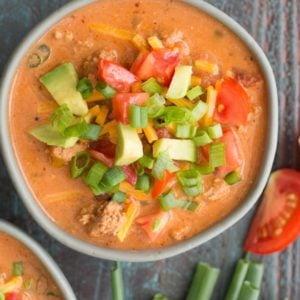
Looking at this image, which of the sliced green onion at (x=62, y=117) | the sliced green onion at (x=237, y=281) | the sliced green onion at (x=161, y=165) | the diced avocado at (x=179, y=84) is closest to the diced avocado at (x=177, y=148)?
the sliced green onion at (x=161, y=165)

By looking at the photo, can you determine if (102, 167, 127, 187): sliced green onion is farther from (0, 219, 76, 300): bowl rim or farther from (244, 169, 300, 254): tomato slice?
(244, 169, 300, 254): tomato slice

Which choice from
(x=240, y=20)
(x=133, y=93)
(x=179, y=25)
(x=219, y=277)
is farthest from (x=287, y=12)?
(x=219, y=277)

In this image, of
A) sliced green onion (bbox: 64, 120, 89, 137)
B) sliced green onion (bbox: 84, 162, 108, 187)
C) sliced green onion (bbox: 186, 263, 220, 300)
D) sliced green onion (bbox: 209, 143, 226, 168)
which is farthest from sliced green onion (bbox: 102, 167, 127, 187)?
sliced green onion (bbox: 186, 263, 220, 300)

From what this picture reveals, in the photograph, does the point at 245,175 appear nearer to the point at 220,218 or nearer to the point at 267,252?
the point at 220,218

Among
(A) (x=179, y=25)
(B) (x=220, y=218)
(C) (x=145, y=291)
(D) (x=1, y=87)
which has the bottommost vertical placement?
(C) (x=145, y=291)

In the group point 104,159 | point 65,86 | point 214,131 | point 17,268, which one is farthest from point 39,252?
point 214,131

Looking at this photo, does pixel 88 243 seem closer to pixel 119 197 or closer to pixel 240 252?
pixel 119 197

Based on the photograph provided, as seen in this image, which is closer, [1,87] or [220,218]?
[1,87]
